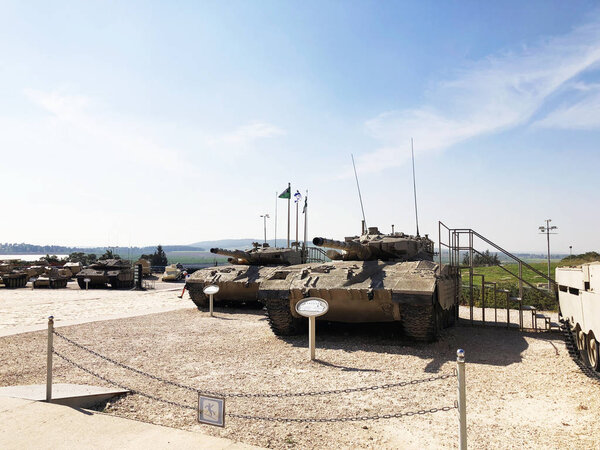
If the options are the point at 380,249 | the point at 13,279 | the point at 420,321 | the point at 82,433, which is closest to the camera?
the point at 82,433

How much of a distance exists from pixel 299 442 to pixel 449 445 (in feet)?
5.42

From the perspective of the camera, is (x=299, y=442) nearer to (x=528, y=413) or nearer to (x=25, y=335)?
(x=528, y=413)

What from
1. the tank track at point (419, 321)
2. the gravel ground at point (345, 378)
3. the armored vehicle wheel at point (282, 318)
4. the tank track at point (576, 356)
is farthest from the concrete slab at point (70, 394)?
the tank track at point (576, 356)

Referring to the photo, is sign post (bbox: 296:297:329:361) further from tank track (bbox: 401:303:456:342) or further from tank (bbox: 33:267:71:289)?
tank (bbox: 33:267:71:289)

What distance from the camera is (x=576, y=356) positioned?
29.9ft

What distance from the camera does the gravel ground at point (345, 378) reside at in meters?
5.45

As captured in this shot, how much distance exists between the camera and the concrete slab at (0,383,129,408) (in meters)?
6.13

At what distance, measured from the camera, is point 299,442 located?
518cm

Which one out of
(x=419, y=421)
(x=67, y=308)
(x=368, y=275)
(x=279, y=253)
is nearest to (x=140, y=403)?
(x=419, y=421)

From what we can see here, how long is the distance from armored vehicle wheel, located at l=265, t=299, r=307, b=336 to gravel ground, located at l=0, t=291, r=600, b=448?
33 centimetres

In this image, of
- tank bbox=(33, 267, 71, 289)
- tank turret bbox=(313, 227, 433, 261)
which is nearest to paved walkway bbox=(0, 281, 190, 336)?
tank bbox=(33, 267, 71, 289)

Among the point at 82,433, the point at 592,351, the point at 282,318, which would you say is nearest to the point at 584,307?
the point at 592,351

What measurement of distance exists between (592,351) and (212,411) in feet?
21.1

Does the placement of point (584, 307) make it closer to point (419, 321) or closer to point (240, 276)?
point (419, 321)
